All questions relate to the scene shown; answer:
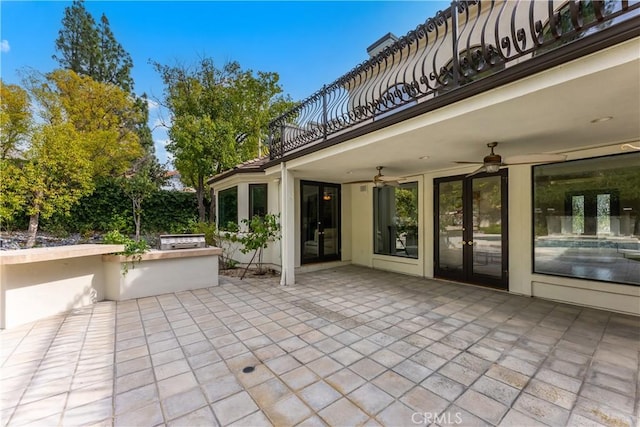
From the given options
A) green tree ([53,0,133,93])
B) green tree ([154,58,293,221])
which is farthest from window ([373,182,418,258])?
green tree ([53,0,133,93])

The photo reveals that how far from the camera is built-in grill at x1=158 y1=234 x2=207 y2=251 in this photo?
5202mm

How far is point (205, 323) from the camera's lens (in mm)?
3559

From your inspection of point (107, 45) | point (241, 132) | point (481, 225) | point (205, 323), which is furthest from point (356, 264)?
point (107, 45)

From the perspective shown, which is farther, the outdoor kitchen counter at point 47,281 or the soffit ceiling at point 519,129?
the outdoor kitchen counter at point 47,281

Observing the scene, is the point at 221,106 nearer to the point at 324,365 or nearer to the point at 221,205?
the point at 221,205

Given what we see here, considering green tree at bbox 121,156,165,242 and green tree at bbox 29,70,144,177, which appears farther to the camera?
green tree at bbox 29,70,144,177

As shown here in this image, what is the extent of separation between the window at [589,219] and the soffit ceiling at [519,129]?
1.34 feet

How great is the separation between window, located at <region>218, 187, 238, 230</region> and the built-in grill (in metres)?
1.83

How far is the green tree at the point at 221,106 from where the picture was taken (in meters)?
10.5

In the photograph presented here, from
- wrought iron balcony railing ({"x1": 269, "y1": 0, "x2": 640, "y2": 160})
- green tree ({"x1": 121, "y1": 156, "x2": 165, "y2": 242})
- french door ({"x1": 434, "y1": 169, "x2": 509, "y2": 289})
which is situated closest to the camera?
wrought iron balcony railing ({"x1": 269, "y1": 0, "x2": 640, "y2": 160})

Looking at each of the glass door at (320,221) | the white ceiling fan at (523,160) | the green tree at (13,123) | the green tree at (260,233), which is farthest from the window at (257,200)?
the green tree at (13,123)

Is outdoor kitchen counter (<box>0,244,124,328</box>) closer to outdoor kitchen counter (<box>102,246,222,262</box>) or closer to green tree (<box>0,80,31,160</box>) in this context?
outdoor kitchen counter (<box>102,246,222,262</box>)

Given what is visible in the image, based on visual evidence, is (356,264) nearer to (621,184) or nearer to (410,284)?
(410,284)

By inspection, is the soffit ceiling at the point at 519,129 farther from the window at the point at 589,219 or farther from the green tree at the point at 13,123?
the green tree at the point at 13,123
